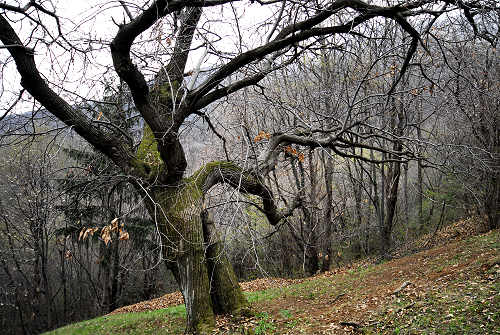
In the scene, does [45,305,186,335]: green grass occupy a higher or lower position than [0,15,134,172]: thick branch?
lower

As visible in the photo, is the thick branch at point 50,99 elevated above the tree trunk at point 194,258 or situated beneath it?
elevated above

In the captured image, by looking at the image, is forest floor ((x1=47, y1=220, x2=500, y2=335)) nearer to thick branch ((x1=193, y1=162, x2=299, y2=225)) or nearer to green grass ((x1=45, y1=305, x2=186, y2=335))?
green grass ((x1=45, y1=305, x2=186, y2=335))

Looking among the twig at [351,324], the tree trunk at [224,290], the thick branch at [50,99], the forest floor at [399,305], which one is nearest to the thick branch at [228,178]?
the tree trunk at [224,290]

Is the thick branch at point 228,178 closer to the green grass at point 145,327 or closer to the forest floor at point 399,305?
the forest floor at point 399,305

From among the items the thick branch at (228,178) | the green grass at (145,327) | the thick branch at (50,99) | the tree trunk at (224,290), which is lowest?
the green grass at (145,327)

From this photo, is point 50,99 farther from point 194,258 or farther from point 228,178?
point 194,258

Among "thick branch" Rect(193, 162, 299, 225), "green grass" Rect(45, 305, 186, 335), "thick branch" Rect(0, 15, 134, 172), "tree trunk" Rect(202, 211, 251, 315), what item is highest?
"thick branch" Rect(0, 15, 134, 172)

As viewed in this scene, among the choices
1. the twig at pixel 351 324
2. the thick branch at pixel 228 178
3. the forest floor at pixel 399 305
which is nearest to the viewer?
the forest floor at pixel 399 305

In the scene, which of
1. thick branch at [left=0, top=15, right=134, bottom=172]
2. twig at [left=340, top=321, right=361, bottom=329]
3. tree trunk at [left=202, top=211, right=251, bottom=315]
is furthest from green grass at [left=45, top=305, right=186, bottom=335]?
thick branch at [left=0, top=15, right=134, bottom=172]

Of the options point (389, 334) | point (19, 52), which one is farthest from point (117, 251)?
point (389, 334)

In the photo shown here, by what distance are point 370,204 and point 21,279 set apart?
15403 mm

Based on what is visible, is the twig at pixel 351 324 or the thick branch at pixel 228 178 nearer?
the twig at pixel 351 324

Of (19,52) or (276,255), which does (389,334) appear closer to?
(19,52)

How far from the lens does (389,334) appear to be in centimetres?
396
